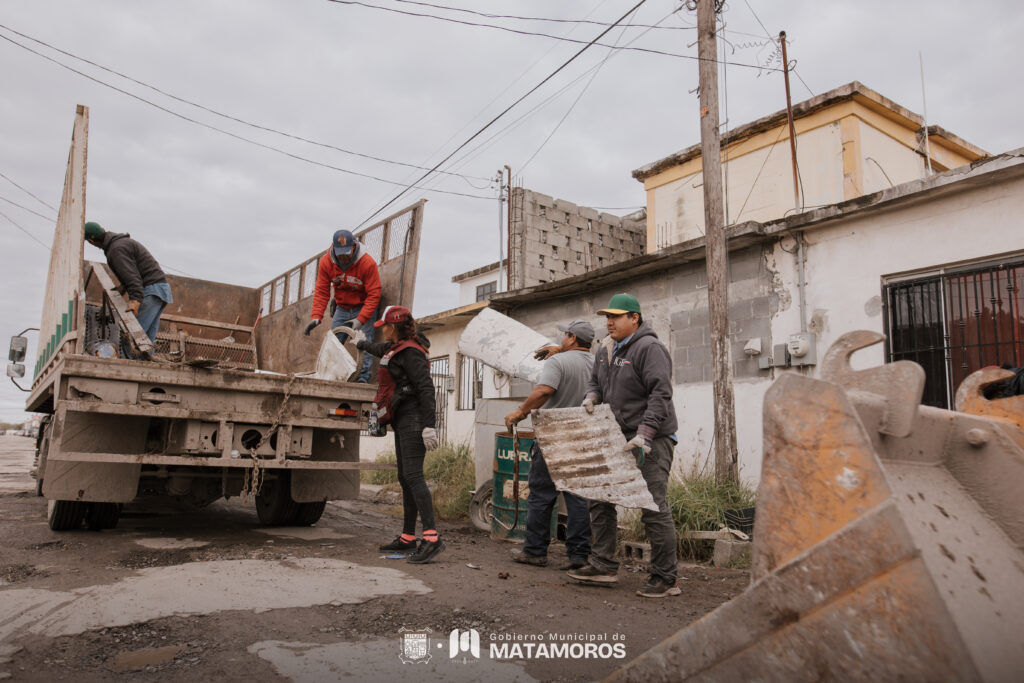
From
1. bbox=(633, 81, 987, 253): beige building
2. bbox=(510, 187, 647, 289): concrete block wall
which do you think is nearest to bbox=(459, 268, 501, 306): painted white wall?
bbox=(510, 187, 647, 289): concrete block wall

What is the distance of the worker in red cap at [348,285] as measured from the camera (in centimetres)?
618

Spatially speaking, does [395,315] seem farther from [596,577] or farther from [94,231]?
[94,231]

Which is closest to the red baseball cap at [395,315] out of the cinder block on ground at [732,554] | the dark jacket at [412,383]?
the dark jacket at [412,383]

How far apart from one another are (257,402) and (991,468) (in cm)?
448

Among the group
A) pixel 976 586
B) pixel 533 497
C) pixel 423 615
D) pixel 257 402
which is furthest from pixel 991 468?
pixel 257 402

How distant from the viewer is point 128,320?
201 inches

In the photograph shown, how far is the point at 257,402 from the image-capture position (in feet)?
16.4

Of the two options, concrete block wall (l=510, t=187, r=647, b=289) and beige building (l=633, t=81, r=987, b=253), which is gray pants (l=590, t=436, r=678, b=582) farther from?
concrete block wall (l=510, t=187, r=647, b=289)

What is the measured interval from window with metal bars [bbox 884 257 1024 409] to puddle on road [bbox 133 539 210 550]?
6251mm

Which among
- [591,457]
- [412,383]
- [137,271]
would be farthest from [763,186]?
[137,271]

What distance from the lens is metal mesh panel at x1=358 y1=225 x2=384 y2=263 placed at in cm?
654

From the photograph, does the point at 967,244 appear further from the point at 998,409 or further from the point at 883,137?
the point at 883,137

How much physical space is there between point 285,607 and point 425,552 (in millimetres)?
1424

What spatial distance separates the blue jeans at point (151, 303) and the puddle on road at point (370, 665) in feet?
13.2
